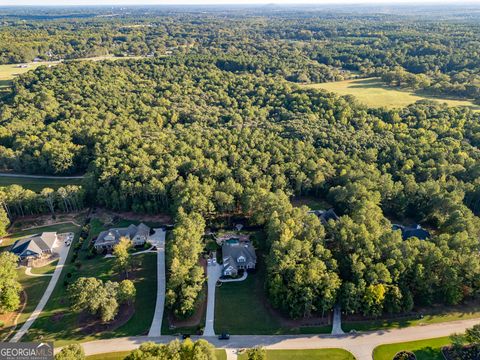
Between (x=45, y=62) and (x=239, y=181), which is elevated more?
(x=45, y=62)

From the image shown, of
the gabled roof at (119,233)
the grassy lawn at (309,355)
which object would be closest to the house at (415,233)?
the grassy lawn at (309,355)

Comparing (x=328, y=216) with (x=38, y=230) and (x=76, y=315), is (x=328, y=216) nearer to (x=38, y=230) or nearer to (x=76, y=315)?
(x=76, y=315)

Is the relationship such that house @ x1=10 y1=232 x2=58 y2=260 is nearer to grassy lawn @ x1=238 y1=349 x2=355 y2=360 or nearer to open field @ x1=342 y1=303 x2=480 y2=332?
grassy lawn @ x1=238 y1=349 x2=355 y2=360

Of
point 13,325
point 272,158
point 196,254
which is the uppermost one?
point 272,158

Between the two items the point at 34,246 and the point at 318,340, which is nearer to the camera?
the point at 318,340

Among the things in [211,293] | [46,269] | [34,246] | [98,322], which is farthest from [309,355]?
[34,246]

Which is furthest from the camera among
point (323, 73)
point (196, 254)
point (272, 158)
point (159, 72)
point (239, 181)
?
point (323, 73)

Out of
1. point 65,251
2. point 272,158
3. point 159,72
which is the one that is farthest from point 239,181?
point 159,72

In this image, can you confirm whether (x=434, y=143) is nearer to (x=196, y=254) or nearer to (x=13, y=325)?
(x=196, y=254)
